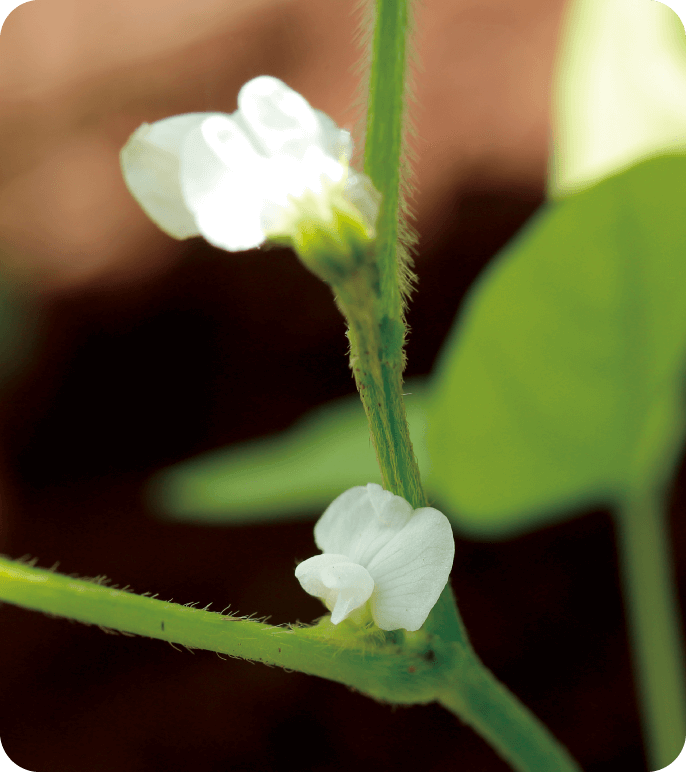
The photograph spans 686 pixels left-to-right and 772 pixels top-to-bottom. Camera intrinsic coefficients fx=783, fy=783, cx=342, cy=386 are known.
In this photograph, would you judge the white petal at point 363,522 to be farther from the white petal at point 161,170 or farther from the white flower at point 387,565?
the white petal at point 161,170

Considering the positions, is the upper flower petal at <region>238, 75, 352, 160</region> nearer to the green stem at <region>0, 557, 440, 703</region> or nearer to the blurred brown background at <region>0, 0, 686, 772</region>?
the green stem at <region>0, 557, 440, 703</region>

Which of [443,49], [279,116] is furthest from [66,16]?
[279,116]

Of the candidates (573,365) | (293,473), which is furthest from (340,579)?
(293,473)

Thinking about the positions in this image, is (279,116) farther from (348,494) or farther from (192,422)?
(192,422)

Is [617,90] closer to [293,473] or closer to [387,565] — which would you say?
[293,473]

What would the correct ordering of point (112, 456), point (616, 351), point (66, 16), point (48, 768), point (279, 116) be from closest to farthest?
1. point (279, 116)
2. point (616, 351)
3. point (48, 768)
4. point (112, 456)
5. point (66, 16)

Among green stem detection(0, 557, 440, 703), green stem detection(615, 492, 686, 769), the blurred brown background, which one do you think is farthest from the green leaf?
green stem detection(0, 557, 440, 703)
